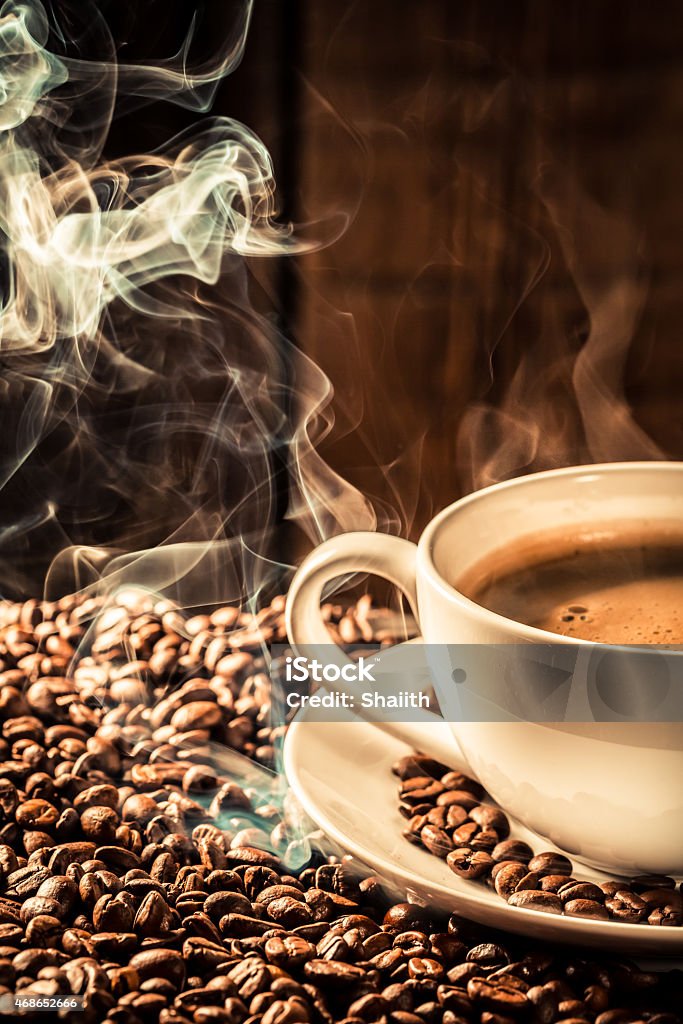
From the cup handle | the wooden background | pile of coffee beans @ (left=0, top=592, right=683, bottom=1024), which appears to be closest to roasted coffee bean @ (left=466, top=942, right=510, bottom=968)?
pile of coffee beans @ (left=0, top=592, right=683, bottom=1024)

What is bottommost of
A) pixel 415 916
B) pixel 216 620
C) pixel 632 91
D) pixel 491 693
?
pixel 216 620

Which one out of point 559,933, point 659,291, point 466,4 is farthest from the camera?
point 659,291

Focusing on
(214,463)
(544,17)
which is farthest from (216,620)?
(544,17)

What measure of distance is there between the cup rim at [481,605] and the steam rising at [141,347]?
47cm

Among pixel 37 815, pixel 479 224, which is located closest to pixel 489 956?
pixel 37 815

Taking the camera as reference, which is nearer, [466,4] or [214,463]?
[466,4]

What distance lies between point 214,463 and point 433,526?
Result: 630 mm

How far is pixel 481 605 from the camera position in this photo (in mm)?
651

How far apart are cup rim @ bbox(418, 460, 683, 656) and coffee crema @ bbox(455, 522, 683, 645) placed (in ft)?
0.06

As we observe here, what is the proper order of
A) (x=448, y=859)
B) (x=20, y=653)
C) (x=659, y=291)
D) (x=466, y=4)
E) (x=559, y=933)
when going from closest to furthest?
(x=559, y=933) → (x=448, y=859) → (x=20, y=653) → (x=466, y=4) → (x=659, y=291)

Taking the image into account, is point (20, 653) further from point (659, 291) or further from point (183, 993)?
point (659, 291)

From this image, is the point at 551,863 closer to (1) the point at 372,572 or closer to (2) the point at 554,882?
(2) the point at 554,882

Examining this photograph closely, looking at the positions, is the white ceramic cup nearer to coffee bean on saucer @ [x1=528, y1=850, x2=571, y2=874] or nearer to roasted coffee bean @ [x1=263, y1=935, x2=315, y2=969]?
coffee bean on saucer @ [x1=528, y1=850, x2=571, y2=874]

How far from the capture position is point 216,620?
0.99 m
